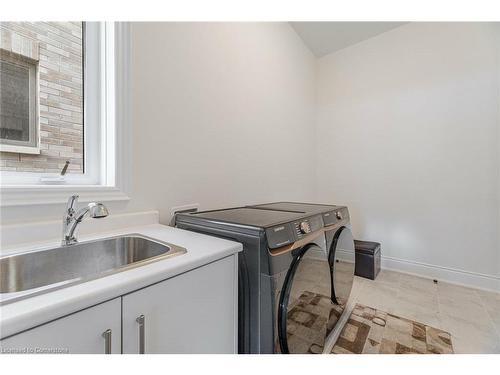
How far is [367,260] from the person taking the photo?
255 cm

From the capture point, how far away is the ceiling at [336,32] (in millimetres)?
2703

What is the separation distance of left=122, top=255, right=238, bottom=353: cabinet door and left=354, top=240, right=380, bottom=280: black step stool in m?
2.06

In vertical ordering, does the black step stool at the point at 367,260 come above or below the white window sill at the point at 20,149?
below

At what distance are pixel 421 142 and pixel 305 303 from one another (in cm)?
246

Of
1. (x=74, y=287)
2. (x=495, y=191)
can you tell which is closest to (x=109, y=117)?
(x=74, y=287)

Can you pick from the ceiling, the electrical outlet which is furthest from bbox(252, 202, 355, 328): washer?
the ceiling

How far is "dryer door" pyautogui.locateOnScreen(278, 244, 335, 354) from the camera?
1.04 meters

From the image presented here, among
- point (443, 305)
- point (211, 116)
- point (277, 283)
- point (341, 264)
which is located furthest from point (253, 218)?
point (443, 305)

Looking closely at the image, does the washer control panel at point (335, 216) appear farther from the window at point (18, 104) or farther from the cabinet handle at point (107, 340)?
the window at point (18, 104)

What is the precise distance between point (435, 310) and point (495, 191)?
4.39 ft

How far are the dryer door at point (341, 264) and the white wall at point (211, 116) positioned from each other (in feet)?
2.88

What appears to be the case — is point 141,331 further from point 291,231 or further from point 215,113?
point 215,113

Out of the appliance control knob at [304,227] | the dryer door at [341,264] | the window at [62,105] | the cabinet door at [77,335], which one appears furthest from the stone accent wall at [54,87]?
the dryer door at [341,264]
